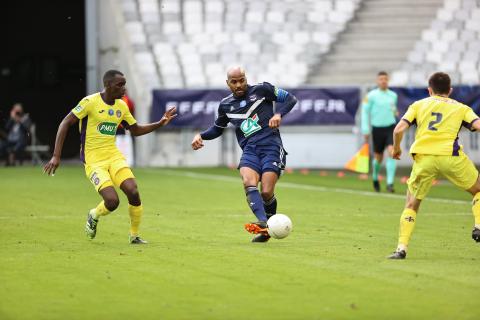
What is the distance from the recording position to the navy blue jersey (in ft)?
43.1

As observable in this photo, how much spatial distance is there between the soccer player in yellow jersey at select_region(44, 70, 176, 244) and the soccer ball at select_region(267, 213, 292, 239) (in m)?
1.52

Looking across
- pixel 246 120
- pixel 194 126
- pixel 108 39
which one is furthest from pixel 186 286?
pixel 108 39

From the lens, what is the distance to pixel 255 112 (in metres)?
13.1

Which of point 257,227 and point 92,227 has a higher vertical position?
point 257,227

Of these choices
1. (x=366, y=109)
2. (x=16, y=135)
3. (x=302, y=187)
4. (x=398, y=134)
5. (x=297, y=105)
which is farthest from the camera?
(x=16, y=135)

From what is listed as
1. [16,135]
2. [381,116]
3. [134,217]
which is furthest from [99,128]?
[16,135]

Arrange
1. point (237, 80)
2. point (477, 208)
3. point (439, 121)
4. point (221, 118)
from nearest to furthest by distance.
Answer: point (439, 121), point (477, 208), point (237, 80), point (221, 118)

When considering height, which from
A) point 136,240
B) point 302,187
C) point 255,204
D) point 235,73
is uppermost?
point 235,73

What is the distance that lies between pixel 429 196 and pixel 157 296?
494 inches

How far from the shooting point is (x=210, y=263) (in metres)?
10.9

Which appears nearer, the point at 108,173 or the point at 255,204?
the point at 255,204

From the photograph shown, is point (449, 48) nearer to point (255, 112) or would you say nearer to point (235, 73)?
point (255, 112)

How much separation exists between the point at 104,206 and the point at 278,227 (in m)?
1.98

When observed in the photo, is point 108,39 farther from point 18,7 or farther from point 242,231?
point 242,231
